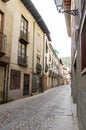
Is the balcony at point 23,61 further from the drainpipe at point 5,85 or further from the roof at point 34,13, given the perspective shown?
the roof at point 34,13

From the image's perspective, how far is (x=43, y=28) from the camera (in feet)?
93.4

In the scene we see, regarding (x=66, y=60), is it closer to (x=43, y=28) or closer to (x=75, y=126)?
(x=43, y=28)

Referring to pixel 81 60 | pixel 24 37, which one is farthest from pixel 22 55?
pixel 81 60

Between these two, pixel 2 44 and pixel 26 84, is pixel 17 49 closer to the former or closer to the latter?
pixel 2 44

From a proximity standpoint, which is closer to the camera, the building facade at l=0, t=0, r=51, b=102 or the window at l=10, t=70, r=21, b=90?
the building facade at l=0, t=0, r=51, b=102

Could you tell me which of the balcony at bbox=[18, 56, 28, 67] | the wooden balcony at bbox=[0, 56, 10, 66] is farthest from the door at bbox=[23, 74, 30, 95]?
the wooden balcony at bbox=[0, 56, 10, 66]

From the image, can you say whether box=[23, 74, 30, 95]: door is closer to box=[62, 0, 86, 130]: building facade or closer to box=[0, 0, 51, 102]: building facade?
box=[0, 0, 51, 102]: building facade

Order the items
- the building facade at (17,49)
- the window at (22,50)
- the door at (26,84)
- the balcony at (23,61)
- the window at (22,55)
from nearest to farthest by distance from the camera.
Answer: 1. the building facade at (17,49)
2. the balcony at (23,61)
3. the window at (22,55)
4. the window at (22,50)
5. the door at (26,84)

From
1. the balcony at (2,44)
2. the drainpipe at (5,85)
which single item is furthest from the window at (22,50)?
the balcony at (2,44)

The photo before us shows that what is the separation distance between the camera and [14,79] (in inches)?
652

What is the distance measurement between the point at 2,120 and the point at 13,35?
953cm

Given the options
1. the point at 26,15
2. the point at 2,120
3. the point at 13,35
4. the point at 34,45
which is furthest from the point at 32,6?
the point at 2,120

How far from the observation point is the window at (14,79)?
15.8 meters

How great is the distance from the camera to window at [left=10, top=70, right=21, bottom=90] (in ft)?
52.0
